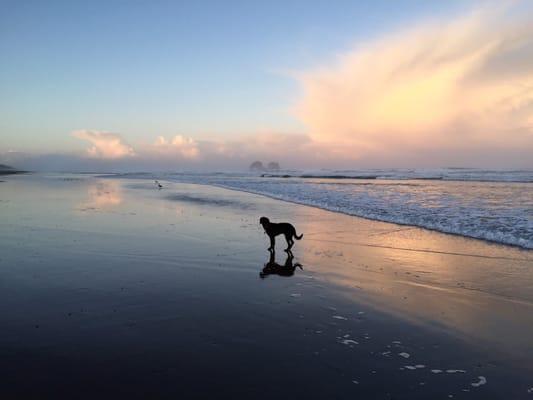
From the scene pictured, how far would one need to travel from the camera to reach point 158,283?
736 cm

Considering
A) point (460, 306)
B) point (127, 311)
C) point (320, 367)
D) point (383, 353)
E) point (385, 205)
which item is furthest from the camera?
point (385, 205)

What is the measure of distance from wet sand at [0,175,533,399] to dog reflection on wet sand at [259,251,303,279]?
0.09 m

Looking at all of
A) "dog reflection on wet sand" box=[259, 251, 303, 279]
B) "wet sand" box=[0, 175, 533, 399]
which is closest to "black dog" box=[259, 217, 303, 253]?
"wet sand" box=[0, 175, 533, 399]

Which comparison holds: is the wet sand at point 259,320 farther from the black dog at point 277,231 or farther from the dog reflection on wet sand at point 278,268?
A: the black dog at point 277,231

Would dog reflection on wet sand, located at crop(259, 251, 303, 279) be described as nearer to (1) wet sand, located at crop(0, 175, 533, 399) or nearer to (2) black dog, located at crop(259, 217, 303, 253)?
(1) wet sand, located at crop(0, 175, 533, 399)

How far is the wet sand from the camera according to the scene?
12.9ft

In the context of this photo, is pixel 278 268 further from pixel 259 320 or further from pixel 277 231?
pixel 259 320

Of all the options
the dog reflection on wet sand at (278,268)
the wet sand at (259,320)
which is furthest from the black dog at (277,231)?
the dog reflection on wet sand at (278,268)

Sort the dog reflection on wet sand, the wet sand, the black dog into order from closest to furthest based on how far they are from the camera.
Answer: the wet sand, the dog reflection on wet sand, the black dog

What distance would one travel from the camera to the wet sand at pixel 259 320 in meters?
3.94

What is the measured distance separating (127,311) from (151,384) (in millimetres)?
2199

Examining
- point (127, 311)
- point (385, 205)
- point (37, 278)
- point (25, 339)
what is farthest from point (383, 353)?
point (385, 205)

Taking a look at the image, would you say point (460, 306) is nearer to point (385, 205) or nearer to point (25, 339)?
point (25, 339)

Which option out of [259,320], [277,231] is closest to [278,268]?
[277,231]
